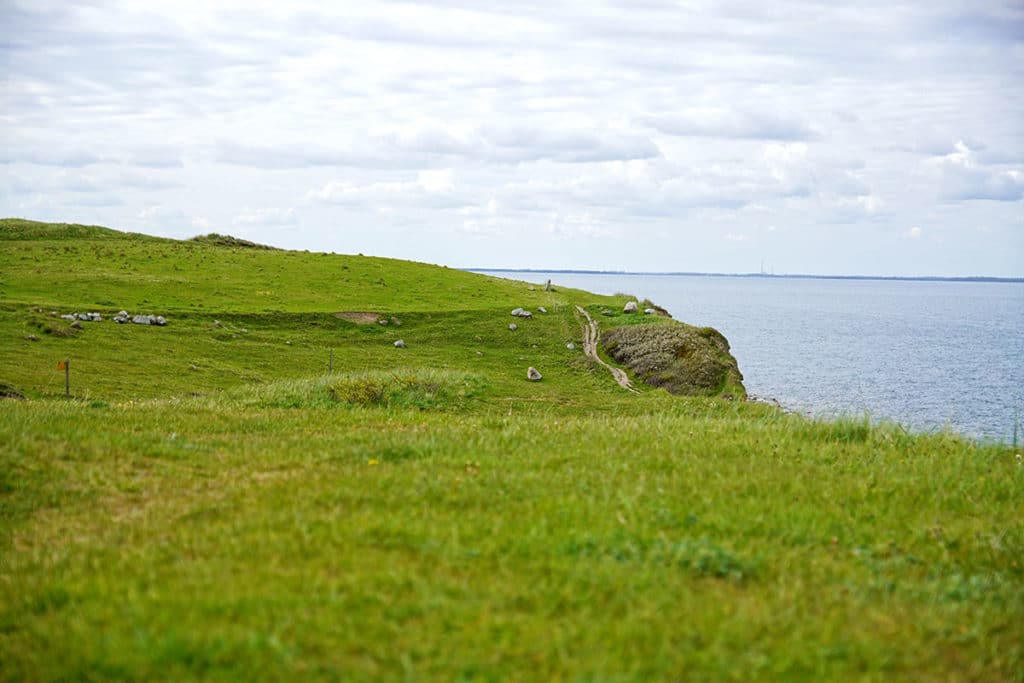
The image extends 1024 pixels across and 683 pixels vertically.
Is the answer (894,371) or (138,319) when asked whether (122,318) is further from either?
(894,371)

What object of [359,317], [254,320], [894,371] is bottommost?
[894,371]

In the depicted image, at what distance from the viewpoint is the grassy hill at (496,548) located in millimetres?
6383

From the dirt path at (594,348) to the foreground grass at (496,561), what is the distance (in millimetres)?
39978

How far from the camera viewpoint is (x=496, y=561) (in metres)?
8.13

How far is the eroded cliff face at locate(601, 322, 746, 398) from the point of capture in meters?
54.8

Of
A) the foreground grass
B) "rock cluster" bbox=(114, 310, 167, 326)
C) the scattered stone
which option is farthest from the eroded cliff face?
the foreground grass

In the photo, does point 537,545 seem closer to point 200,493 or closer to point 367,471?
point 367,471

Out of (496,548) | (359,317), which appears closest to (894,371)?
(359,317)

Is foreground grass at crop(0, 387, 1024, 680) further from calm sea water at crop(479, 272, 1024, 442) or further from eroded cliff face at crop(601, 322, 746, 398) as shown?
eroded cliff face at crop(601, 322, 746, 398)

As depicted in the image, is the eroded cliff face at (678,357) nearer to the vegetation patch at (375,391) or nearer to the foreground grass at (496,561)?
the vegetation patch at (375,391)

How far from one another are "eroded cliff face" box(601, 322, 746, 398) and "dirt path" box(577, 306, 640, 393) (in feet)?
2.89

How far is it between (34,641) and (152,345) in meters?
45.4

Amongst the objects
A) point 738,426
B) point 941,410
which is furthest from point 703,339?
point 738,426

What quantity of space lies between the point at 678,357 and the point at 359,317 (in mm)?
23973
